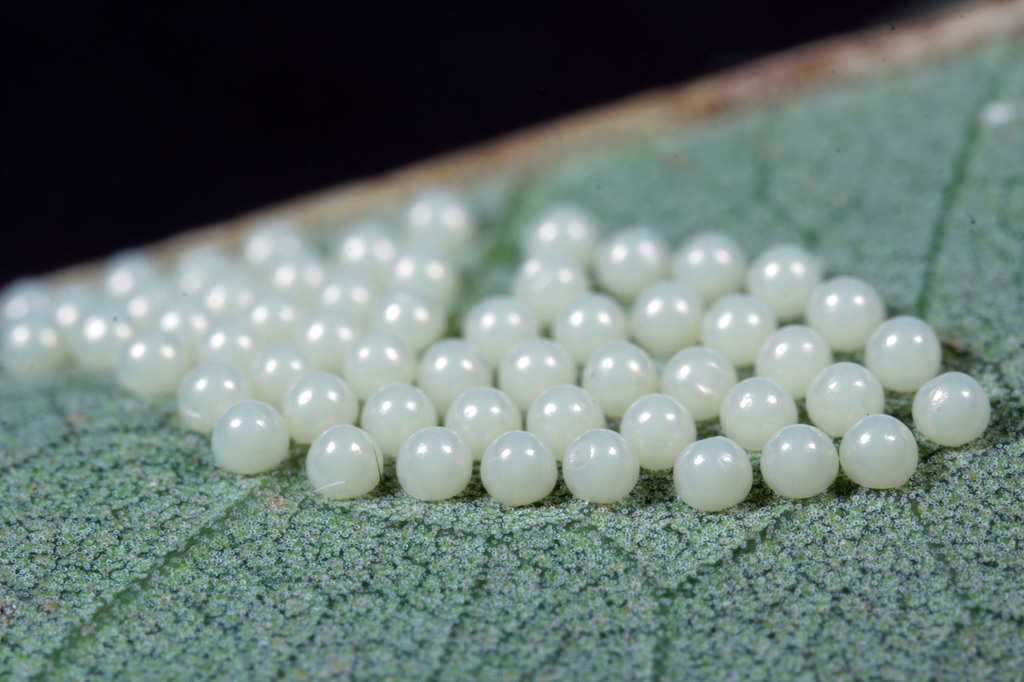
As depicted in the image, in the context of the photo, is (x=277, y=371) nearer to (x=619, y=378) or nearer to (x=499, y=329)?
(x=499, y=329)

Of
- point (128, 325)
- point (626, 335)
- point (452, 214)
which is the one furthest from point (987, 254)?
point (128, 325)

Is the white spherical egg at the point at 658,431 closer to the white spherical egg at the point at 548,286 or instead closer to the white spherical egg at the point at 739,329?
the white spherical egg at the point at 739,329

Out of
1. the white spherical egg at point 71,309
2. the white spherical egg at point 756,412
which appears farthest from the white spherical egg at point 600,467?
the white spherical egg at point 71,309

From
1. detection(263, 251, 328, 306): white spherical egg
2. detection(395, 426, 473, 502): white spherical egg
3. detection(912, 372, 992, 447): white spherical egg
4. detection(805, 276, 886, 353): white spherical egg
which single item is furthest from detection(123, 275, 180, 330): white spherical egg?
detection(912, 372, 992, 447): white spherical egg

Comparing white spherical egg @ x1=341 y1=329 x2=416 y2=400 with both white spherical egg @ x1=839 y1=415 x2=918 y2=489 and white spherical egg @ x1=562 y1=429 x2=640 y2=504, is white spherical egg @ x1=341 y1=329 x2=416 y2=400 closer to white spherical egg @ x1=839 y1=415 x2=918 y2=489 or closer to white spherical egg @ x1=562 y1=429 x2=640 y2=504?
white spherical egg @ x1=562 y1=429 x2=640 y2=504

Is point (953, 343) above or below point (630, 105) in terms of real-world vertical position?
below

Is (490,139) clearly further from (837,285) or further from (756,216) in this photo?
(837,285)
